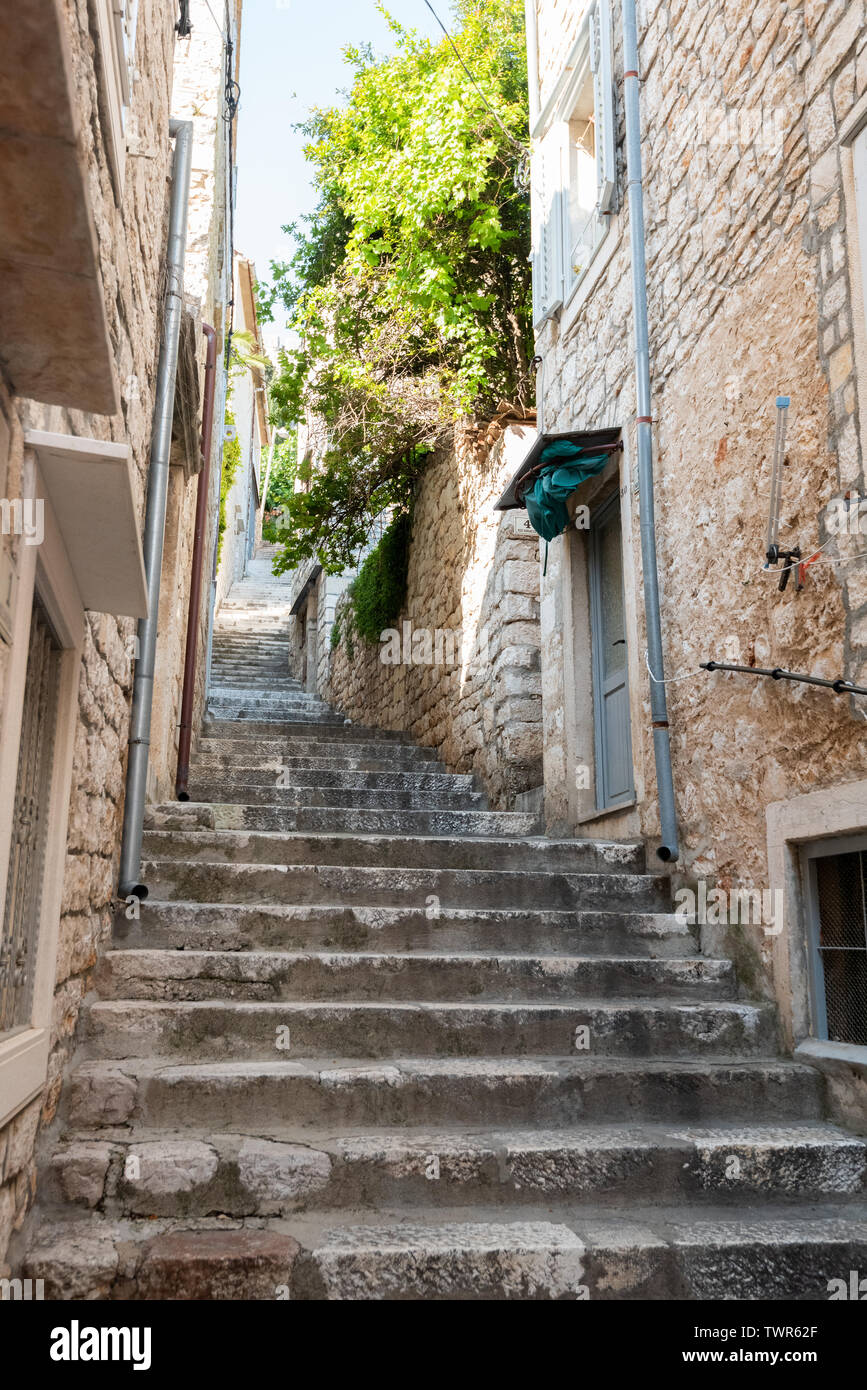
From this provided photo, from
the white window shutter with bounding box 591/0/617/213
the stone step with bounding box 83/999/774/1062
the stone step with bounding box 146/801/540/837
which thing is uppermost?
the white window shutter with bounding box 591/0/617/213

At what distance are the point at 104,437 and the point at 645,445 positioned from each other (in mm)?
2669

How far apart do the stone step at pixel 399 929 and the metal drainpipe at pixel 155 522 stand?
18 centimetres

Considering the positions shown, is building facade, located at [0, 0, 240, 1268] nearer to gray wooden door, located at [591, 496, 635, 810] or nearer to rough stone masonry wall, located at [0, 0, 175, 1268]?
rough stone masonry wall, located at [0, 0, 175, 1268]

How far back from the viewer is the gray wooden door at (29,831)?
7.91 ft

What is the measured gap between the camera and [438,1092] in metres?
3.14

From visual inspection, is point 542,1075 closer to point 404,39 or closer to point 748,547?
point 748,547

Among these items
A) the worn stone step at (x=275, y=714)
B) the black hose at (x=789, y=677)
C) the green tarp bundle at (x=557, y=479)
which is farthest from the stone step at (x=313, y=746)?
the black hose at (x=789, y=677)

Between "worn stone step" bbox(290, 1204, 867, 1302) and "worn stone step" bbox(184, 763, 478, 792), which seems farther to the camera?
"worn stone step" bbox(184, 763, 478, 792)

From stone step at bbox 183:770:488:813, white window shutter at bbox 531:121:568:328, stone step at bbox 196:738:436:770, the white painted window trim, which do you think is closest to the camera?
the white painted window trim

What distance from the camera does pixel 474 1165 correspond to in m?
2.85

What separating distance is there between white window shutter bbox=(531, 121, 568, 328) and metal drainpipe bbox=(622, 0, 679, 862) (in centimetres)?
125

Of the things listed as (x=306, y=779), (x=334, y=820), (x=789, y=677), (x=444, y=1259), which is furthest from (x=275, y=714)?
(x=444, y=1259)

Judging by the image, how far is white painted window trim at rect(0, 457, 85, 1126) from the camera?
6.87 feet

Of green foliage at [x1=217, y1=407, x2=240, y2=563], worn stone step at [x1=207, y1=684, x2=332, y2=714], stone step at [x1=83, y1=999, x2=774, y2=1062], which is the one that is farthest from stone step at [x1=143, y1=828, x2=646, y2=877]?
green foliage at [x1=217, y1=407, x2=240, y2=563]
